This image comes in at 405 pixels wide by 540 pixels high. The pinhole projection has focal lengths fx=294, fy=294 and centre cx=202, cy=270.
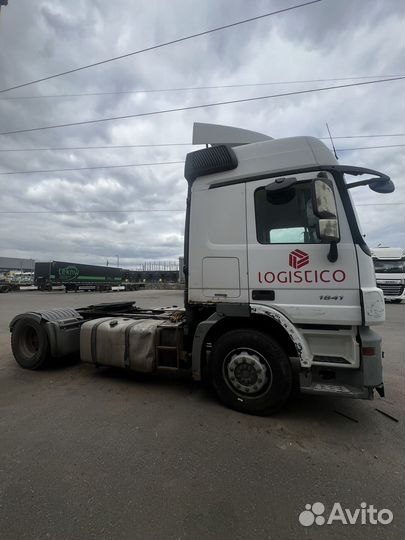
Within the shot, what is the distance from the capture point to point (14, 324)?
5.29 meters

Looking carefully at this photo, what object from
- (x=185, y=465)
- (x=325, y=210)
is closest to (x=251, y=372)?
(x=185, y=465)

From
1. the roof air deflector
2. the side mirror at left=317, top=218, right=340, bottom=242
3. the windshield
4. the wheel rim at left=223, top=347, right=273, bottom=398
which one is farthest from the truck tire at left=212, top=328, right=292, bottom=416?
the windshield

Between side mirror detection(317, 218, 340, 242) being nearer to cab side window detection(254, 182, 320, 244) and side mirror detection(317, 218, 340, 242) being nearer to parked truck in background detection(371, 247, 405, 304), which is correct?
cab side window detection(254, 182, 320, 244)

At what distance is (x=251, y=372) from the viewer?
11.1 ft

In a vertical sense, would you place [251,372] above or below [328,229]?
below

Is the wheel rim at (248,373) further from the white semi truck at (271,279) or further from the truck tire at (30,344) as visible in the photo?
the truck tire at (30,344)

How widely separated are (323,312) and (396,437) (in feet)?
4.81

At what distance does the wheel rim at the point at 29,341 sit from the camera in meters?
5.21

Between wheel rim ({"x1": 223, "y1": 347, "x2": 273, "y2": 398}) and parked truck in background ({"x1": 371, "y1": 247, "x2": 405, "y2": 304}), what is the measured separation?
54.7ft

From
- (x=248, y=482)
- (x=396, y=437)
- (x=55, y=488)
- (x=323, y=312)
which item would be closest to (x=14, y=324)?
(x=55, y=488)

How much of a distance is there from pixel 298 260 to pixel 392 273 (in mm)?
17209

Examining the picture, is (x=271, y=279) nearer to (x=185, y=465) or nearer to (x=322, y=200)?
(x=322, y=200)

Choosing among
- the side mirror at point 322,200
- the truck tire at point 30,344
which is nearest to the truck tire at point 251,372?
the side mirror at point 322,200

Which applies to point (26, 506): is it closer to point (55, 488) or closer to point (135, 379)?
point (55, 488)
